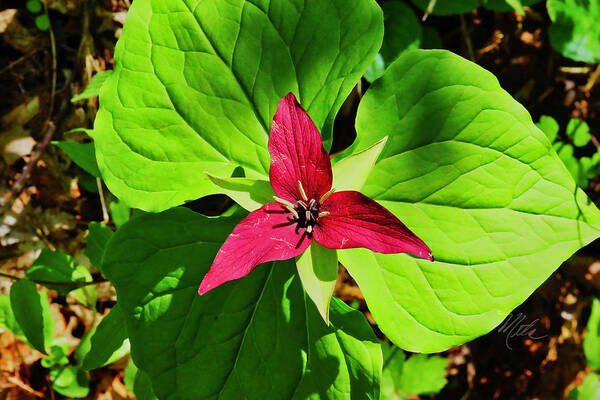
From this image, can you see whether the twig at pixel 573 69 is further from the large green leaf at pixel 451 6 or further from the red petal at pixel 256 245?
the red petal at pixel 256 245

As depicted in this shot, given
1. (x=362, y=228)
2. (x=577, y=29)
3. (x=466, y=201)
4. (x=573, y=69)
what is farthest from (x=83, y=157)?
(x=573, y=69)

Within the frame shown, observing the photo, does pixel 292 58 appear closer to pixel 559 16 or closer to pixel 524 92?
pixel 559 16

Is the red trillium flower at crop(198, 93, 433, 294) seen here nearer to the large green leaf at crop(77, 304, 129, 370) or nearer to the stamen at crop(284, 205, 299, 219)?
the stamen at crop(284, 205, 299, 219)

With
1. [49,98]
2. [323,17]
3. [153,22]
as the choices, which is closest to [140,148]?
[153,22]

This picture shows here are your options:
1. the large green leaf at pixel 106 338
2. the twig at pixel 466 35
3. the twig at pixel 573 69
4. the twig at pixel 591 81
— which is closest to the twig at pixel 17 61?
the large green leaf at pixel 106 338

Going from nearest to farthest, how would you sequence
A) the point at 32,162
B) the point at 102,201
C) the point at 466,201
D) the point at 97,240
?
the point at 466,201 → the point at 97,240 → the point at 32,162 → the point at 102,201

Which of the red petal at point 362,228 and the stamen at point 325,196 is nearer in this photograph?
the red petal at point 362,228

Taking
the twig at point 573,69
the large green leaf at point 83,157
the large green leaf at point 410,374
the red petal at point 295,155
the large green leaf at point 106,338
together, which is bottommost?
the large green leaf at point 410,374

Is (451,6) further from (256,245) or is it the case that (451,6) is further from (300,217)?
(256,245)
